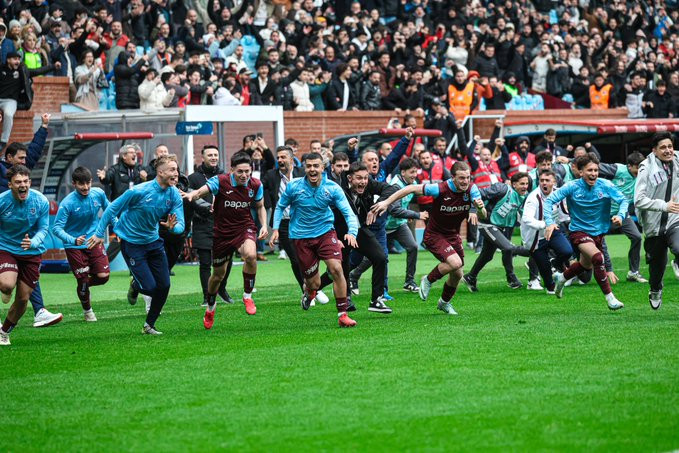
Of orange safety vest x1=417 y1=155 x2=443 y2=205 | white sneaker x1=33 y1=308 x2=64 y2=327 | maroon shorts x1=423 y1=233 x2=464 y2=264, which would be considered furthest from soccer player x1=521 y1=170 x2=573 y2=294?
orange safety vest x1=417 y1=155 x2=443 y2=205

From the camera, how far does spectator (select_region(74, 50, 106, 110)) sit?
24.1 metres

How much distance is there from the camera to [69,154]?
861 inches

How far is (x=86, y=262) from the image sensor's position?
45.9 feet

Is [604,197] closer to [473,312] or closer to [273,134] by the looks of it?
[473,312]

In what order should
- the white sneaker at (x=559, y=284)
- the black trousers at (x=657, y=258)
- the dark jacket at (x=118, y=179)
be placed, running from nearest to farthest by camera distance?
the black trousers at (x=657, y=258) → the white sneaker at (x=559, y=284) → the dark jacket at (x=118, y=179)

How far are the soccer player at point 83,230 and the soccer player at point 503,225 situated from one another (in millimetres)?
5439

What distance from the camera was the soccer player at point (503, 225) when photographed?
1644cm

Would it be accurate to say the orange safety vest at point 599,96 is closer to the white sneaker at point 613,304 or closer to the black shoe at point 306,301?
the black shoe at point 306,301

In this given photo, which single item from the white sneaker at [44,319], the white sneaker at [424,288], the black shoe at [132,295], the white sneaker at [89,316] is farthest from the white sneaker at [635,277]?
the white sneaker at [44,319]

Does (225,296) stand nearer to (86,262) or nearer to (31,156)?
(86,262)

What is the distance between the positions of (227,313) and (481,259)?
417 cm

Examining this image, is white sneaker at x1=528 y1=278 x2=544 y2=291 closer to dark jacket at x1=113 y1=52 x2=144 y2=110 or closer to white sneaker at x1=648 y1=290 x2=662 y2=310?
white sneaker at x1=648 y1=290 x2=662 y2=310

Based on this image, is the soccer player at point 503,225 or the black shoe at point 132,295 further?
the soccer player at point 503,225

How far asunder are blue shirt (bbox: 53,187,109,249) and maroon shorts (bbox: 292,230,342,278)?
8.85 feet
